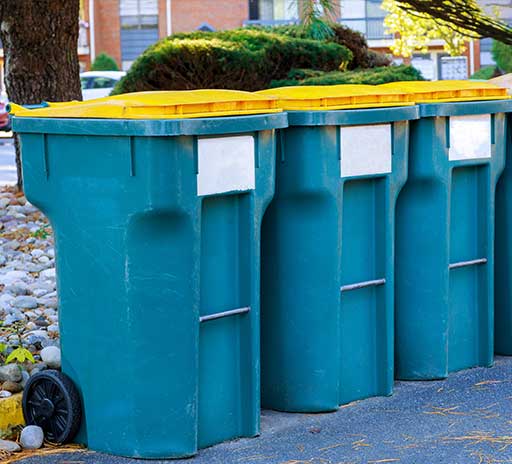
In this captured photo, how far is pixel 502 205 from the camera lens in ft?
20.2

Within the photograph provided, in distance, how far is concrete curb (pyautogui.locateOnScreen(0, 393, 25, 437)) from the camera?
494cm

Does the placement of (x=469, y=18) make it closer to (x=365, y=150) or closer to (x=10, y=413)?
(x=365, y=150)

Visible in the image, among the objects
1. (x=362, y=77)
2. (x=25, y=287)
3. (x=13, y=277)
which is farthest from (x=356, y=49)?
(x=25, y=287)

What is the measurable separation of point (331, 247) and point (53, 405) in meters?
1.30

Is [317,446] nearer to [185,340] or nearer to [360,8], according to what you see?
[185,340]

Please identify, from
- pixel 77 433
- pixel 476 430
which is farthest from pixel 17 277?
pixel 476 430

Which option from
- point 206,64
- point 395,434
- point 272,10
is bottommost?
point 395,434

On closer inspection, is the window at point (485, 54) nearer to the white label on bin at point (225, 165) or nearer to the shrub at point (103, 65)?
the shrub at point (103, 65)

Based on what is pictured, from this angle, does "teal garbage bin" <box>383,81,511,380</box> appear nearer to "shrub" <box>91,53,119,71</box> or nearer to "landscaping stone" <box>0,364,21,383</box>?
"landscaping stone" <box>0,364,21,383</box>

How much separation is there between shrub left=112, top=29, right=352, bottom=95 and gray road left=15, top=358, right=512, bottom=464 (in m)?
7.38

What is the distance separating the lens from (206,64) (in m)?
12.6

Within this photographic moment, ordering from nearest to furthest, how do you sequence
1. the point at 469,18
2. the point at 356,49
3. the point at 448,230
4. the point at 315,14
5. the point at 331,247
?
1. the point at 331,247
2. the point at 448,230
3. the point at 315,14
4. the point at 469,18
5. the point at 356,49

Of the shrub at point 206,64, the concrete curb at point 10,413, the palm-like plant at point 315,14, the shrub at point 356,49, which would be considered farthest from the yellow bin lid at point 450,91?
the shrub at point 356,49

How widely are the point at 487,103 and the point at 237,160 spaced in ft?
5.53
